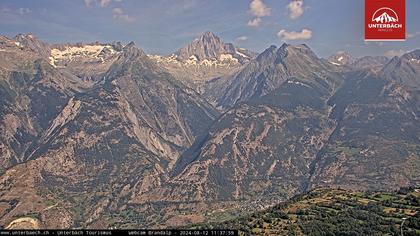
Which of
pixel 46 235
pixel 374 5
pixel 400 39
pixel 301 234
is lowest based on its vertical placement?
pixel 301 234

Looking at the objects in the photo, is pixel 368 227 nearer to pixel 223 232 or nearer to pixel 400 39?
pixel 400 39

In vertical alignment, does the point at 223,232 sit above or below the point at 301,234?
above

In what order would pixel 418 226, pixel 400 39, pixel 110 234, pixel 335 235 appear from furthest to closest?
pixel 335 235 < pixel 418 226 < pixel 400 39 < pixel 110 234

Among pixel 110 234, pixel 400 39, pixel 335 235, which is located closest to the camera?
pixel 110 234

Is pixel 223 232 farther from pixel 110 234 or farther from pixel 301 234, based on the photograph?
pixel 301 234

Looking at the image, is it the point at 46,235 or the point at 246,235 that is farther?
the point at 246,235

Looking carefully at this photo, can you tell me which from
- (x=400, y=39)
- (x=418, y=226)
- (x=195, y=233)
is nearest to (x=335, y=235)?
(x=418, y=226)
